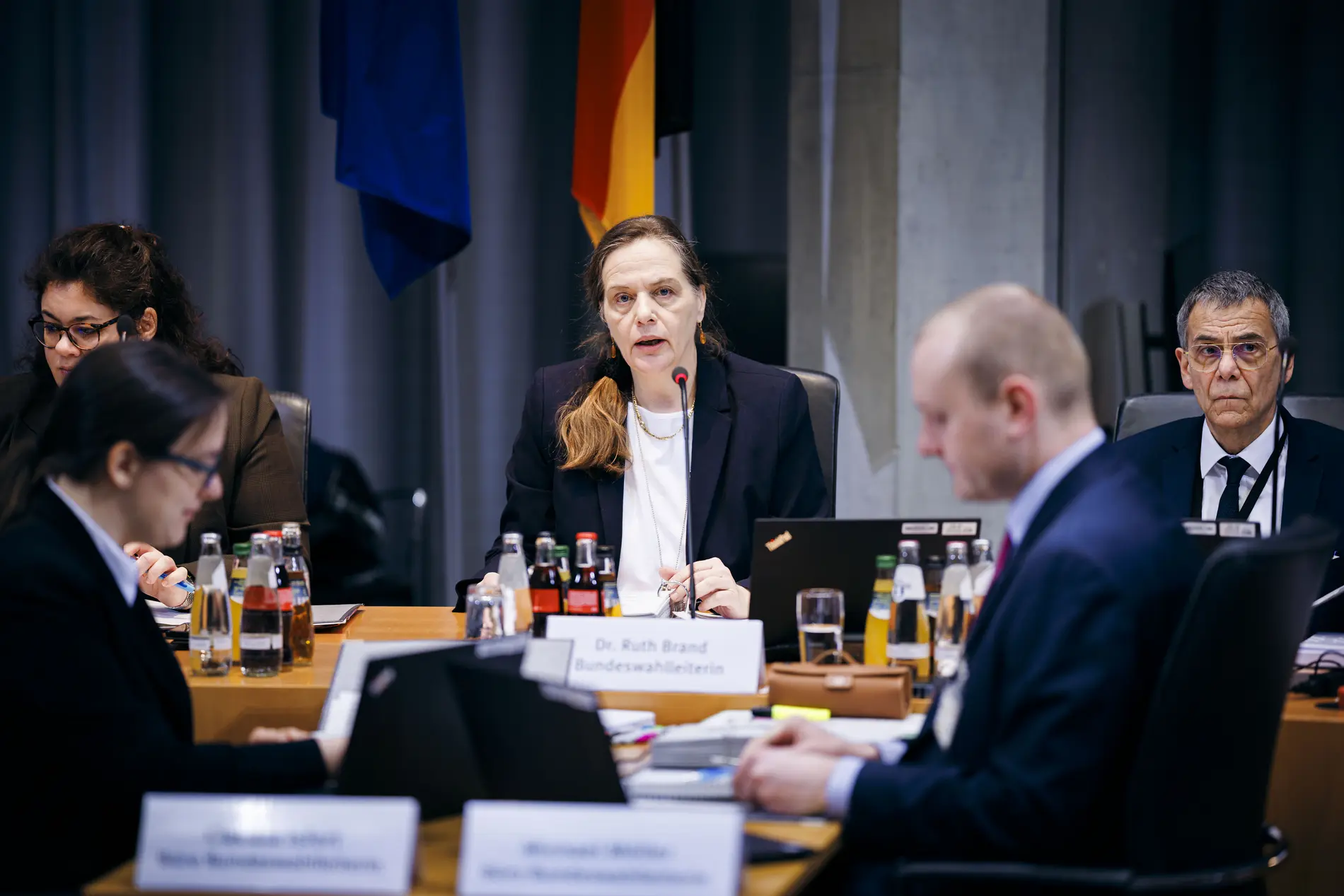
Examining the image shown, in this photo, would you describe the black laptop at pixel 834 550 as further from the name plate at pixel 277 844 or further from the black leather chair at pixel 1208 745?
the name plate at pixel 277 844

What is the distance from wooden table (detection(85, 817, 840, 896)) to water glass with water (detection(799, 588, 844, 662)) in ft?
1.93

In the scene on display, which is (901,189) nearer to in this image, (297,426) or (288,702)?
(297,426)

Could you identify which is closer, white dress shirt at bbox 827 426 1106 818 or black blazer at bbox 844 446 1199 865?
→ black blazer at bbox 844 446 1199 865

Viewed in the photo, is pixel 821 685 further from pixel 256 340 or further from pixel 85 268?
pixel 256 340

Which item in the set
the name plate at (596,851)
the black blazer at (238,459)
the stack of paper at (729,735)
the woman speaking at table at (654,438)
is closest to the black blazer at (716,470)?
the woman speaking at table at (654,438)

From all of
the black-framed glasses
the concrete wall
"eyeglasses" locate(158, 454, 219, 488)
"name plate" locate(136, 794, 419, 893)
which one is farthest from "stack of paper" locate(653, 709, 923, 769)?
the concrete wall

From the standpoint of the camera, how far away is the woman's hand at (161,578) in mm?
2428

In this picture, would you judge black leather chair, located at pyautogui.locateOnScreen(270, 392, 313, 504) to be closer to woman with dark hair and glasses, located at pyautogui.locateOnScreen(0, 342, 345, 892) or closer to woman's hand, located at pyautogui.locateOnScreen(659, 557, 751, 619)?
woman's hand, located at pyautogui.locateOnScreen(659, 557, 751, 619)

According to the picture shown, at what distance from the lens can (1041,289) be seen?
4211 millimetres

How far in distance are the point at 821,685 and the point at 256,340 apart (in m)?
3.57

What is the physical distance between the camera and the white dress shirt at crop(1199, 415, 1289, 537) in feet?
9.05

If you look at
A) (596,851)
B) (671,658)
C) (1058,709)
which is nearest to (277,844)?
(596,851)

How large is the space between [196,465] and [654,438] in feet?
4.61

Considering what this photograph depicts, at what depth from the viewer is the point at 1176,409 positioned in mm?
3041
